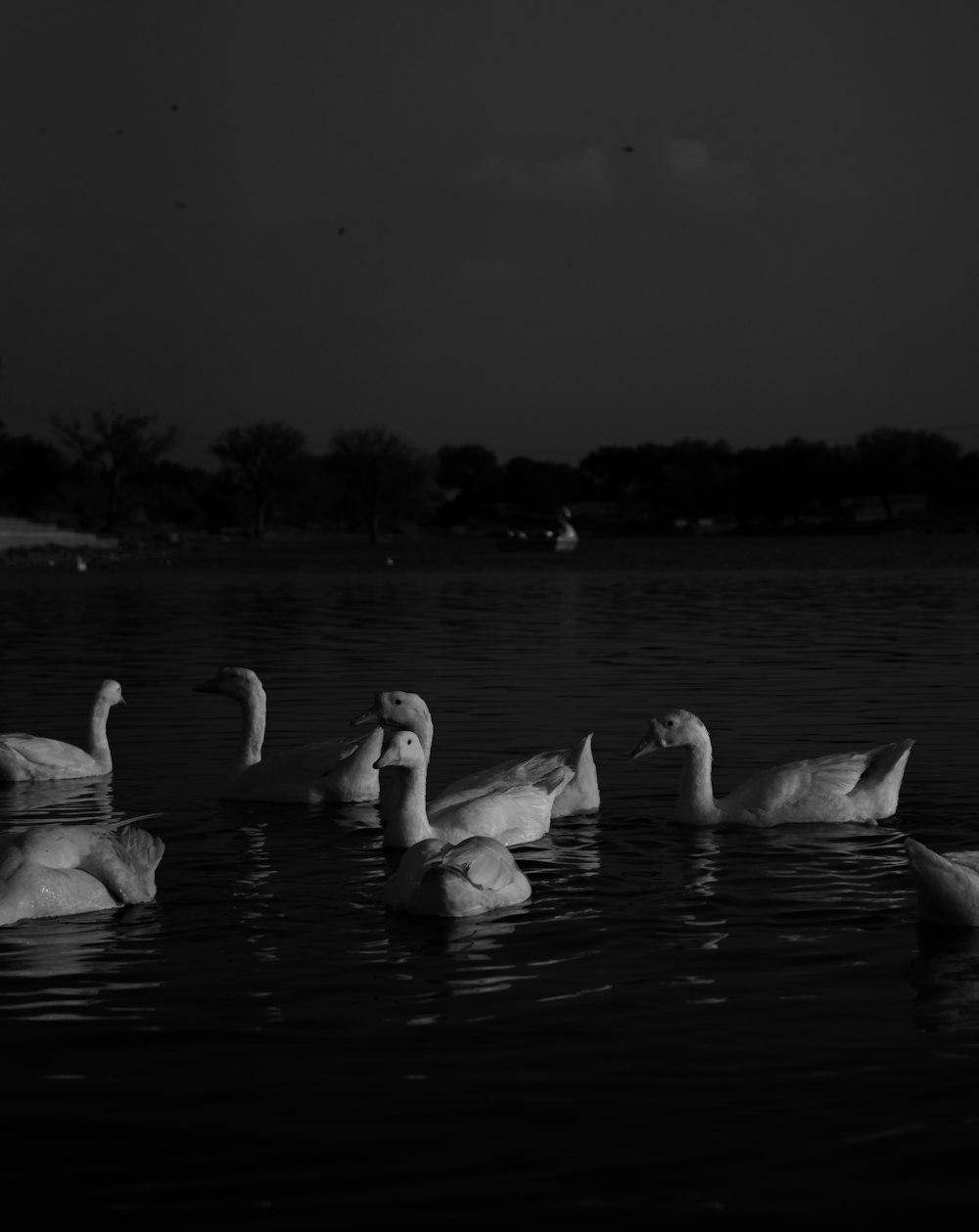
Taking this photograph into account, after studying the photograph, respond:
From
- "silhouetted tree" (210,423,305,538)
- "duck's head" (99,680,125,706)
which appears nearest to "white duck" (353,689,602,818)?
"duck's head" (99,680,125,706)

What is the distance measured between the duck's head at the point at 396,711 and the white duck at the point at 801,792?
188 cm

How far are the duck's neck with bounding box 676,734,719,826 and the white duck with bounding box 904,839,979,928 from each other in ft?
10.5

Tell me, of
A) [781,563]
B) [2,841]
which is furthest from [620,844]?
[781,563]

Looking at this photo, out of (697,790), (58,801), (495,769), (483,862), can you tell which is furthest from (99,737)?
(483,862)

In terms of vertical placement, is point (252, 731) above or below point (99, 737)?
above

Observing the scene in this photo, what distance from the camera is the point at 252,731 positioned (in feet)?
47.5

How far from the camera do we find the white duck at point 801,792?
12125 mm

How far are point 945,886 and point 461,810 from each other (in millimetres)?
3645

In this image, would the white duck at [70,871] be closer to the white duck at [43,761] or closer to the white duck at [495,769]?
the white duck at [495,769]

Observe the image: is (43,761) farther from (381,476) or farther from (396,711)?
(381,476)

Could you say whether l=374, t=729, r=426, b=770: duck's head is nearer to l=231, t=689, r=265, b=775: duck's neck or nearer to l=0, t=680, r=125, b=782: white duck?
l=231, t=689, r=265, b=775: duck's neck

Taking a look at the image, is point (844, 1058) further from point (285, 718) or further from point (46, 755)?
point (285, 718)

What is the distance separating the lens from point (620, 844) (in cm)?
1177

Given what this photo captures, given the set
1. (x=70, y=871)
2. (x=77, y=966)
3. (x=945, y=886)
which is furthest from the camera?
(x=70, y=871)
